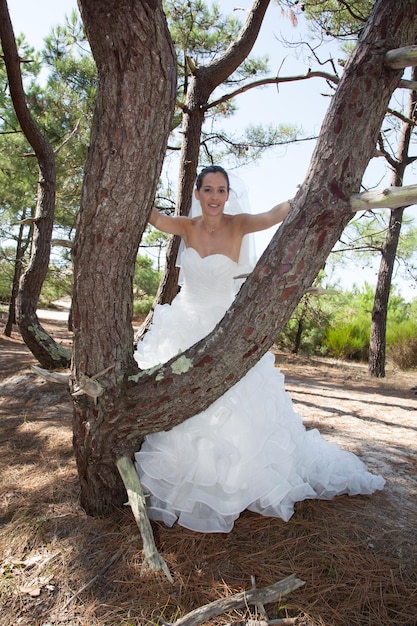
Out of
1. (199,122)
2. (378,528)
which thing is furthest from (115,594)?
(199,122)

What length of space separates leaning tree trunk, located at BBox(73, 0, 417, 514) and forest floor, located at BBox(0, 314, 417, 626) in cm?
30

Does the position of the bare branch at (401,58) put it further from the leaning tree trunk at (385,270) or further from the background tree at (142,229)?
the leaning tree trunk at (385,270)

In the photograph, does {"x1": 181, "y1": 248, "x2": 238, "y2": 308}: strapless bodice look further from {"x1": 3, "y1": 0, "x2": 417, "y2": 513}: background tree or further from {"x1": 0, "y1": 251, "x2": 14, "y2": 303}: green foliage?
{"x1": 0, "y1": 251, "x2": 14, "y2": 303}: green foliage

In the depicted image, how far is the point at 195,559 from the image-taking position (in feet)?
6.11

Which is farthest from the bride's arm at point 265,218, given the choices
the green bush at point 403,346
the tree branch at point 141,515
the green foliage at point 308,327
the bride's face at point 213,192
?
the green bush at point 403,346

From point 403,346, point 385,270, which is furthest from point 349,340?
point 385,270

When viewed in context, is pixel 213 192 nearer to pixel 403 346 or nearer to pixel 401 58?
pixel 401 58

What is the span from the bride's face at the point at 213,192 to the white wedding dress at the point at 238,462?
2.64 feet

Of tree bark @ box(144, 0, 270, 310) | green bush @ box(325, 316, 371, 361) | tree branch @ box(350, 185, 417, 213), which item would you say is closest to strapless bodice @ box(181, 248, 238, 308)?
tree branch @ box(350, 185, 417, 213)

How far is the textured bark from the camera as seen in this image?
5.04 meters

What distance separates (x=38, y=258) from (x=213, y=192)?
3371 mm

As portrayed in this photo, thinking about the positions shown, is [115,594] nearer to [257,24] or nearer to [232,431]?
[232,431]

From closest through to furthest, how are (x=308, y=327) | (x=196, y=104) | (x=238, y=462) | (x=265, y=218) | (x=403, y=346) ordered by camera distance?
(x=238, y=462) → (x=265, y=218) → (x=196, y=104) → (x=403, y=346) → (x=308, y=327)

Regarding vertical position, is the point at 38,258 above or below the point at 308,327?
above
